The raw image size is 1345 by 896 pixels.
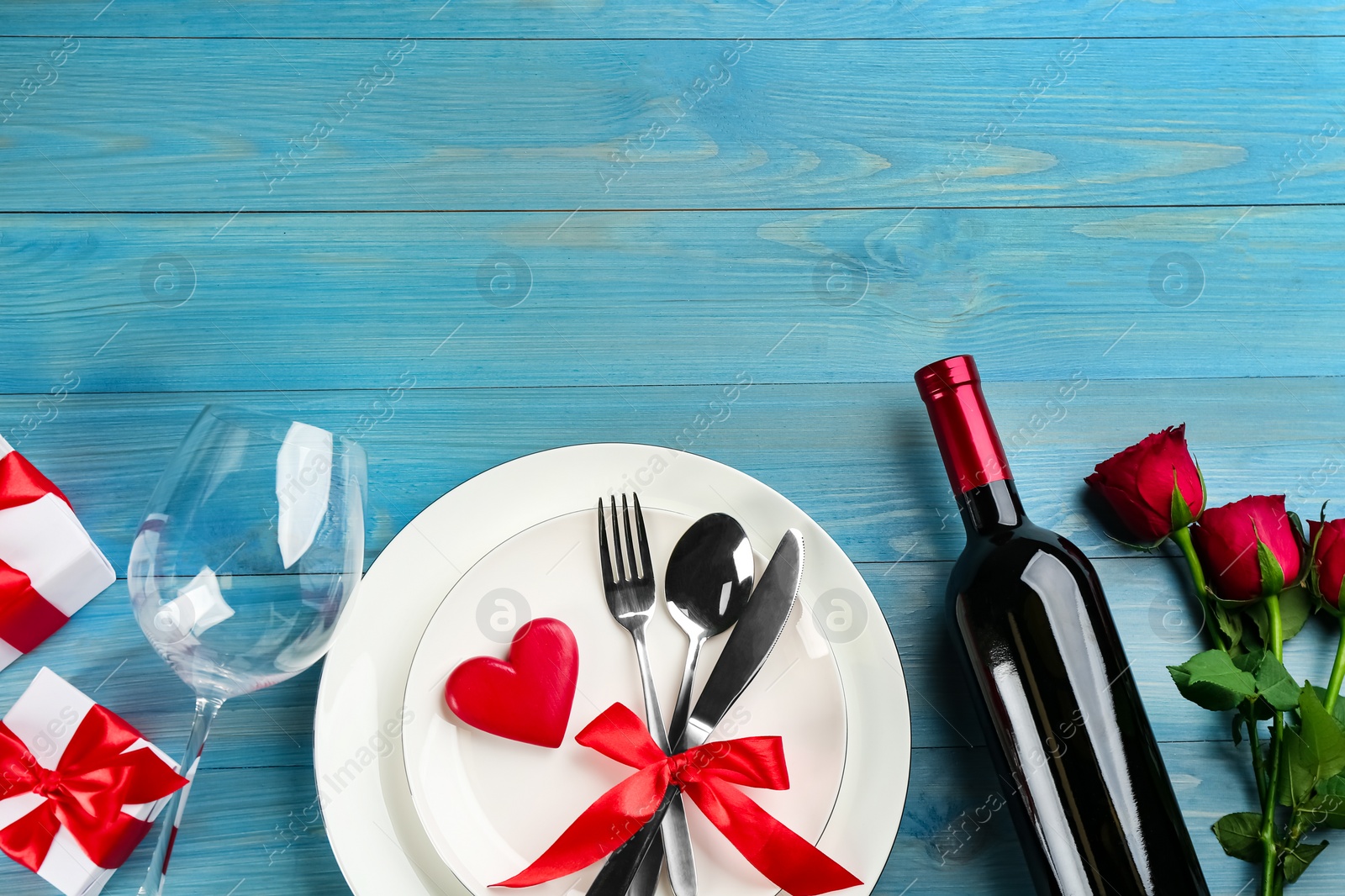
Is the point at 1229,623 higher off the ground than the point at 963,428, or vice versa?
the point at 963,428

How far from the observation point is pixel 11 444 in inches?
27.7

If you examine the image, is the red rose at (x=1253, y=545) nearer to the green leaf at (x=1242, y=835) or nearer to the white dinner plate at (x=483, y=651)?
the green leaf at (x=1242, y=835)

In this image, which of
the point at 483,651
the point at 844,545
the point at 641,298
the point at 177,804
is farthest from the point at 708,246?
the point at 177,804

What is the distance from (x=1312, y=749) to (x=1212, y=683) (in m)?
0.09

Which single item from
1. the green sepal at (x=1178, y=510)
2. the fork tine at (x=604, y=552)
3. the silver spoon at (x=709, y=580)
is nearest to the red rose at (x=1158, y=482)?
the green sepal at (x=1178, y=510)

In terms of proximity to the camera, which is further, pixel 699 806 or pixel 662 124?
pixel 662 124

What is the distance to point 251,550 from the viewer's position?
563 millimetres

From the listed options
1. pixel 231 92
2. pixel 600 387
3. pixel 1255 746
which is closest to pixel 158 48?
pixel 231 92

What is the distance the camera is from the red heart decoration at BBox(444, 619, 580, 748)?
1.93ft

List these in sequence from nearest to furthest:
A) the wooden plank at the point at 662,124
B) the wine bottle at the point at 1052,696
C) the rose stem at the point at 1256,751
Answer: the wine bottle at the point at 1052,696 < the rose stem at the point at 1256,751 < the wooden plank at the point at 662,124

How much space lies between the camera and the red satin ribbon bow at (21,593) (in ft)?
2.04

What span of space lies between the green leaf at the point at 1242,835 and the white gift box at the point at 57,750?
0.85 meters

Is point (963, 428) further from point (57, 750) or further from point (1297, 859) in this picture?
point (57, 750)

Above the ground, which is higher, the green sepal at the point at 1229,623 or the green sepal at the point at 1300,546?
the green sepal at the point at 1300,546
